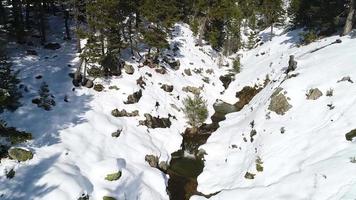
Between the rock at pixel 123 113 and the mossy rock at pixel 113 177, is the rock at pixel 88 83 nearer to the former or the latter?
the rock at pixel 123 113

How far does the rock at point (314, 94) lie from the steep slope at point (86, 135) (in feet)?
33.8

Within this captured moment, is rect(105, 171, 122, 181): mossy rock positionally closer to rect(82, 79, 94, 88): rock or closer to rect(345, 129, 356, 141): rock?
rect(82, 79, 94, 88): rock

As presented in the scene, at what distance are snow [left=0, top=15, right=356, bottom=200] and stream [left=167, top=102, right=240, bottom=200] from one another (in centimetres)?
58

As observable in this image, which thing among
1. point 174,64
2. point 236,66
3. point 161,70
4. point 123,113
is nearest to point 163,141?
point 123,113

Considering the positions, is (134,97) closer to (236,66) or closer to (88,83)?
(88,83)

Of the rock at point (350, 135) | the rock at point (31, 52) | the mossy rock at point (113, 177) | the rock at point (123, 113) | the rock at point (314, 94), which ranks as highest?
the rock at point (350, 135)

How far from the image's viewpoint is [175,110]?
115 ft

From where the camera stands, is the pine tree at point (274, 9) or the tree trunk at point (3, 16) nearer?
the tree trunk at point (3, 16)

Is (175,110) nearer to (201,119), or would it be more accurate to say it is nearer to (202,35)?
A: (201,119)

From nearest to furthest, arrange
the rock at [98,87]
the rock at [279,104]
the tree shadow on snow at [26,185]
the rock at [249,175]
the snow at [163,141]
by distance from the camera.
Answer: the tree shadow on snow at [26,185]
the snow at [163,141]
the rock at [249,175]
the rock at [279,104]
the rock at [98,87]

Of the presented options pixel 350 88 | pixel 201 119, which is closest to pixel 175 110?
pixel 201 119

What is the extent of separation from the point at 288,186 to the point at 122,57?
23.1m

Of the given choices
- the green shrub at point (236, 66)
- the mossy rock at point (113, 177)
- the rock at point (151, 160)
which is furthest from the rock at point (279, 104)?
the green shrub at point (236, 66)

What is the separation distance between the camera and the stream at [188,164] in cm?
2480
